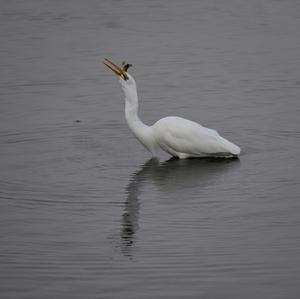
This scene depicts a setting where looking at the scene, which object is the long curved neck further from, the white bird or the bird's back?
the bird's back

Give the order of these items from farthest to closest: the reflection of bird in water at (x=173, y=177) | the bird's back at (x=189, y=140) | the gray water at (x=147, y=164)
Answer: the bird's back at (x=189, y=140), the reflection of bird in water at (x=173, y=177), the gray water at (x=147, y=164)

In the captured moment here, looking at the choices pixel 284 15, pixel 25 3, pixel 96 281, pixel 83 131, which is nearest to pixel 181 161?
pixel 83 131

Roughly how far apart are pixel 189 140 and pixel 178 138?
150 millimetres

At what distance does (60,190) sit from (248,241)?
9.31 feet

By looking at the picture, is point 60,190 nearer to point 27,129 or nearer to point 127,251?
point 127,251

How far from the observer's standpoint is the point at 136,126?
13547 millimetres

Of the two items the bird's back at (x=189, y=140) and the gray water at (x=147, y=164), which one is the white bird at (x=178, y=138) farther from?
the gray water at (x=147, y=164)

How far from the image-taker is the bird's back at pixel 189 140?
13133mm

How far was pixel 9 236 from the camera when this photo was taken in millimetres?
9906

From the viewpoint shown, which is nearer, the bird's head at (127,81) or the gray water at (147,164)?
the gray water at (147,164)

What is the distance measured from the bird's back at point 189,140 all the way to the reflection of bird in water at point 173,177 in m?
0.16

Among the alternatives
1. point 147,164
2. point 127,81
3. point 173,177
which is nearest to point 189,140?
point 147,164

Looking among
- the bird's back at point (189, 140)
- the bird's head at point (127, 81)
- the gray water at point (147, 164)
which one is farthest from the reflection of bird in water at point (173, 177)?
the bird's head at point (127, 81)

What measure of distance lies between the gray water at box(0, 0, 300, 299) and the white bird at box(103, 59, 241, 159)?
238 mm
